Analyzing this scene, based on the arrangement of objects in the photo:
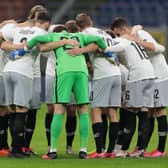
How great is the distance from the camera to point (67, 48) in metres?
12.6

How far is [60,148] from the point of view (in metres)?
14.5

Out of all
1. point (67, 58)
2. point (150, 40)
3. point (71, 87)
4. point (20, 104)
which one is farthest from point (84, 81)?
point (150, 40)

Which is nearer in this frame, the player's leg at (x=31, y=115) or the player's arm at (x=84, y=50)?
the player's arm at (x=84, y=50)

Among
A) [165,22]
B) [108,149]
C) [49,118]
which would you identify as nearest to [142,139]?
[108,149]

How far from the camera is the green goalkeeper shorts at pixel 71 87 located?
1247 centimetres

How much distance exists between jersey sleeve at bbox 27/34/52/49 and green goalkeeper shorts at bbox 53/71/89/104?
0.52 m

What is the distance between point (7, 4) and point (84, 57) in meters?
18.2

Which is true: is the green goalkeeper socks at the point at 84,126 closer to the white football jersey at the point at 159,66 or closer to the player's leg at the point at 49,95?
the player's leg at the point at 49,95

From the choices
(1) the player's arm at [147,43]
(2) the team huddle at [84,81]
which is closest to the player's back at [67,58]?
(2) the team huddle at [84,81]

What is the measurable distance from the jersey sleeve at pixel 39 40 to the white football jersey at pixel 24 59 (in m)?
0.23

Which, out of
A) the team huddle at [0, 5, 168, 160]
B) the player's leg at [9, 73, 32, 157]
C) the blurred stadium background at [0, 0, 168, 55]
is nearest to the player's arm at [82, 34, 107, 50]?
the team huddle at [0, 5, 168, 160]

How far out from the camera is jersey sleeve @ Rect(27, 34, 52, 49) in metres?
12.5

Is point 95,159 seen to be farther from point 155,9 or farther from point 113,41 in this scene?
point 155,9

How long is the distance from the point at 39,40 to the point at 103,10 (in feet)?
59.2
